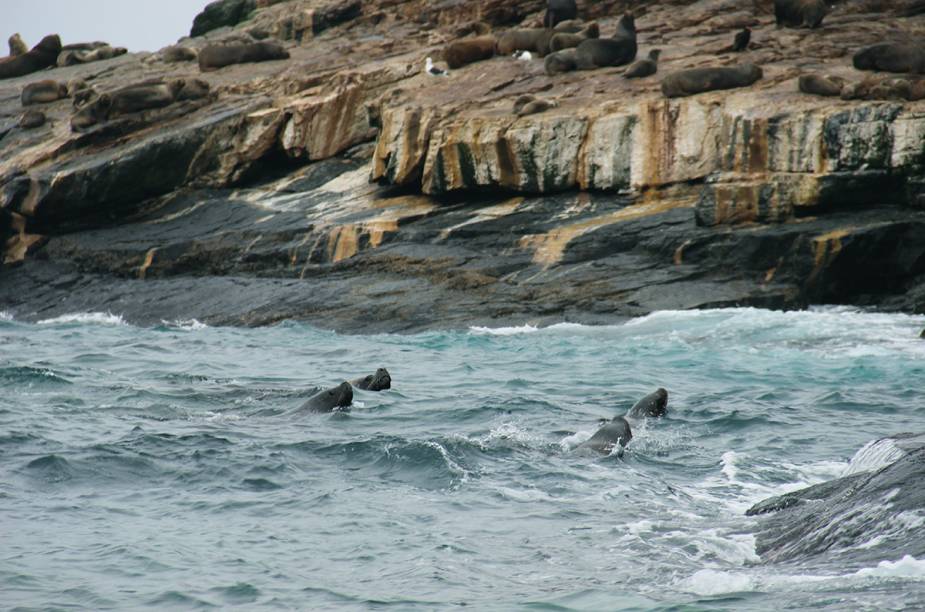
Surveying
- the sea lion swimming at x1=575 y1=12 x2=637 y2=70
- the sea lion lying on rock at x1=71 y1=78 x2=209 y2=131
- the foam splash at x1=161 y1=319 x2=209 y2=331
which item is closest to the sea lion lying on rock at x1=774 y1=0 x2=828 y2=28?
the sea lion swimming at x1=575 y1=12 x2=637 y2=70

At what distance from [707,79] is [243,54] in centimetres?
1409

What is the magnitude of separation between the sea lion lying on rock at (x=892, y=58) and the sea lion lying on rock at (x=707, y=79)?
214cm

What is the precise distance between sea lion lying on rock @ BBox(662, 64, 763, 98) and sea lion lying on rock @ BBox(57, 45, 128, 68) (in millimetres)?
22016

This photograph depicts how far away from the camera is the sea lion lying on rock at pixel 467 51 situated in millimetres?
27719

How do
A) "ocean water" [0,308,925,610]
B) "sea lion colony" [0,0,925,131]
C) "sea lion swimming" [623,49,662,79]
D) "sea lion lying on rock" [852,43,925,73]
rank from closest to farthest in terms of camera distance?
1. "ocean water" [0,308,925,610]
2. "sea lion colony" [0,0,925,131]
3. "sea lion lying on rock" [852,43,925,73]
4. "sea lion swimming" [623,49,662,79]

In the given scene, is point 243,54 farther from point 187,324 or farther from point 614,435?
point 614,435

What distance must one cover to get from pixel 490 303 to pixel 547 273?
47.5 inches

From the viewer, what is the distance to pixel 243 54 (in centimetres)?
3153

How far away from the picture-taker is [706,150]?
21203mm

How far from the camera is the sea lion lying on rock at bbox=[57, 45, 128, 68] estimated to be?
1490 inches

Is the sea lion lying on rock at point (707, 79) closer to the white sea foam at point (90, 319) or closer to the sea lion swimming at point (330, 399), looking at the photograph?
the white sea foam at point (90, 319)

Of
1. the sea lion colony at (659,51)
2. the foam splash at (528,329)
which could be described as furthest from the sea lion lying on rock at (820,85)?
the foam splash at (528,329)

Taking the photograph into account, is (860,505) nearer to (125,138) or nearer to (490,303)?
(490,303)

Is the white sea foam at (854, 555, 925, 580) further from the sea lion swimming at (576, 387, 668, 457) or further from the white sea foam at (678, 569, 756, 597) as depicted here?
the sea lion swimming at (576, 387, 668, 457)
